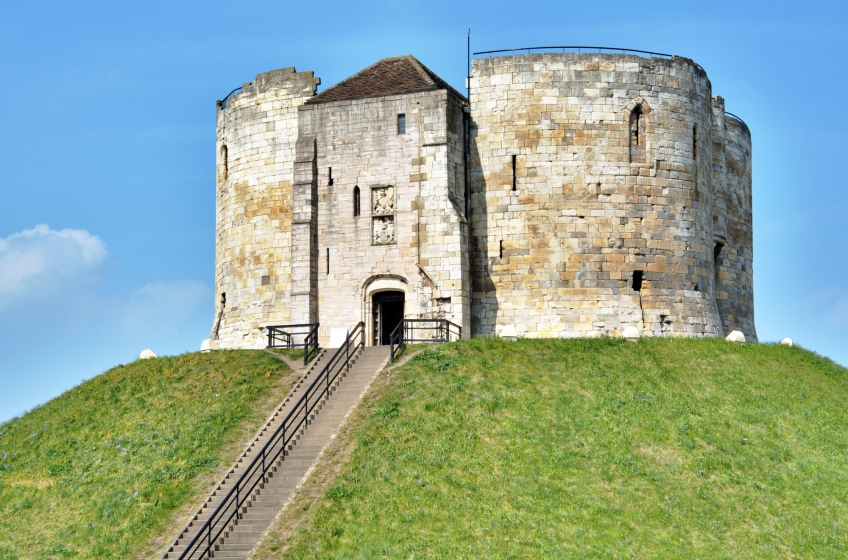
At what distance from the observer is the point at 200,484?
98.0ft

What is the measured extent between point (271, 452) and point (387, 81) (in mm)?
15542

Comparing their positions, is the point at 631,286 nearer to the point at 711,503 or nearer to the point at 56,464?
the point at 711,503

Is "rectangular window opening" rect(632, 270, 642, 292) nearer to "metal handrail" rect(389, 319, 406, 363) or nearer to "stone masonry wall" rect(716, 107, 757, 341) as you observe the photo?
"stone masonry wall" rect(716, 107, 757, 341)

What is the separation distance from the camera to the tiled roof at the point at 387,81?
40.8 metres

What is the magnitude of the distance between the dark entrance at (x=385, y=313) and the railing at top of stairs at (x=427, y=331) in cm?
86

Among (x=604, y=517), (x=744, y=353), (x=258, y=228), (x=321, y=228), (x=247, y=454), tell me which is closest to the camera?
(x=604, y=517)

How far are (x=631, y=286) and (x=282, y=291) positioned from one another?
11.5m

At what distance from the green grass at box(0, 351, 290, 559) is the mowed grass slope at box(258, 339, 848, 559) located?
3.51 meters

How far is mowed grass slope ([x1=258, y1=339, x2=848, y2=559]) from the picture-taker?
A: 26203 millimetres

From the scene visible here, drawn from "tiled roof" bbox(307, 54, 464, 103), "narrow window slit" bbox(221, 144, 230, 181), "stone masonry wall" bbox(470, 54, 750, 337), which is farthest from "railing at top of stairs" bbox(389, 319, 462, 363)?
"narrow window slit" bbox(221, 144, 230, 181)

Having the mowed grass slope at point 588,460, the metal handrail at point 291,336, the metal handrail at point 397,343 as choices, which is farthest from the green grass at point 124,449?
the mowed grass slope at point 588,460

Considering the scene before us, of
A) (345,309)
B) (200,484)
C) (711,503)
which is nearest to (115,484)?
(200,484)

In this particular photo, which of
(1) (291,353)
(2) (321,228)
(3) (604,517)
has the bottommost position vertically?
(3) (604,517)

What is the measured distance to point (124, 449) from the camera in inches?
1260
